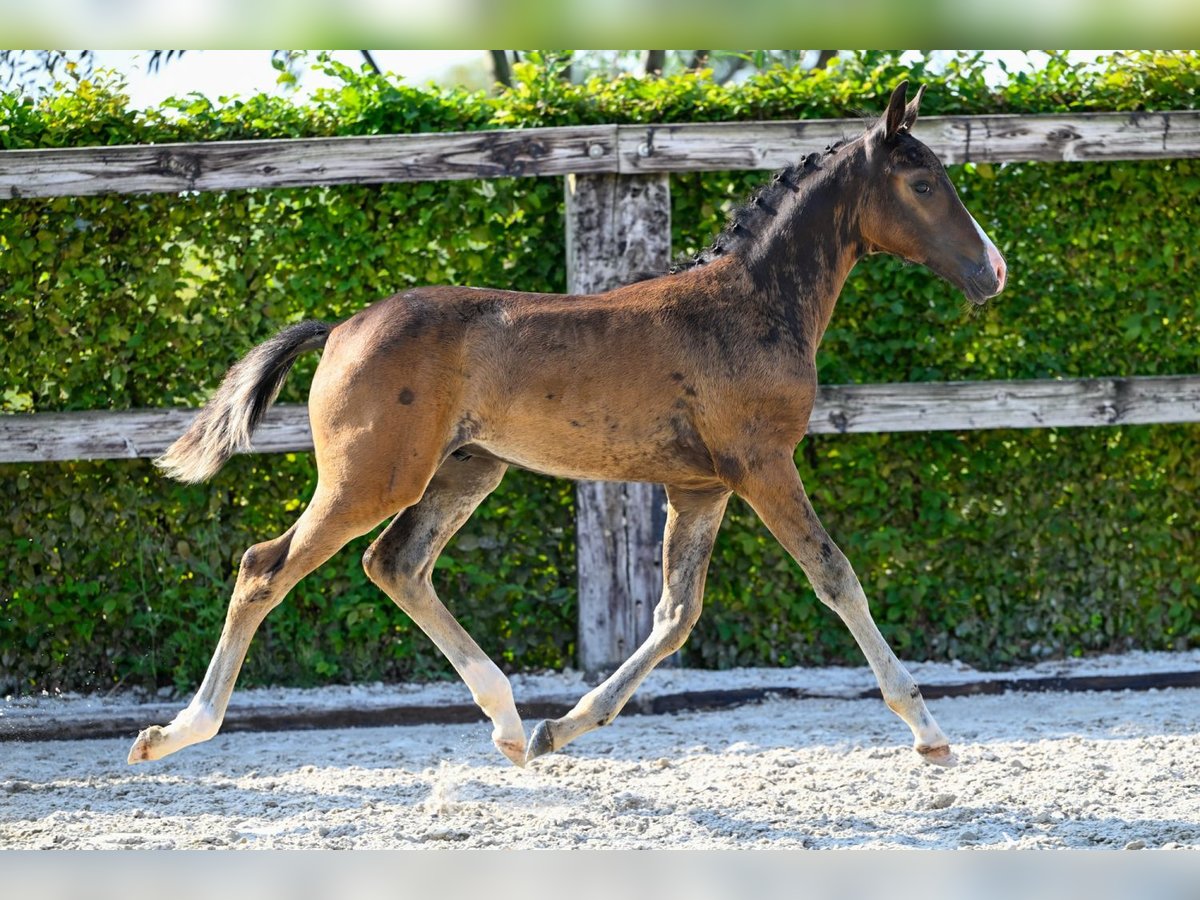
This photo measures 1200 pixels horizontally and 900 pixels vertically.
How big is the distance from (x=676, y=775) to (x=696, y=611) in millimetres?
757

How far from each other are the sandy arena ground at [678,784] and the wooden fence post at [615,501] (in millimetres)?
350

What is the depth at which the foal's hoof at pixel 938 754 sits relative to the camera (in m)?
3.80

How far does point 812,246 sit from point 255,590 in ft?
6.60

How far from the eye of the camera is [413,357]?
368 centimetres

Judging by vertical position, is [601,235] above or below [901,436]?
above

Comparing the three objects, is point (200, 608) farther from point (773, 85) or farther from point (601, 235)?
point (773, 85)

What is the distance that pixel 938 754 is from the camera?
12.5ft

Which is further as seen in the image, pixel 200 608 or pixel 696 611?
pixel 200 608

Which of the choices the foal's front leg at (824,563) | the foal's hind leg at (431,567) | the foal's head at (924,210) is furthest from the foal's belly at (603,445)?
the foal's head at (924,210)

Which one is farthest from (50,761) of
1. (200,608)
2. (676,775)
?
(676,775)

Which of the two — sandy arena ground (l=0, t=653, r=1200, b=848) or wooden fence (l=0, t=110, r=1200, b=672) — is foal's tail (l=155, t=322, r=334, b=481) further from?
wooden fence (l=0, t=110, r=1200, b=672)

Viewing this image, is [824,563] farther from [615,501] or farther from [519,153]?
[519,153]

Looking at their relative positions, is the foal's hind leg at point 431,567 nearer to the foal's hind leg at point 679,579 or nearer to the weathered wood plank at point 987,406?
the foal's hind leg at point 679,579

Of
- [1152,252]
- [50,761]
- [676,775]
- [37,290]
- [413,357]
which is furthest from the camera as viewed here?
[1152,252]
